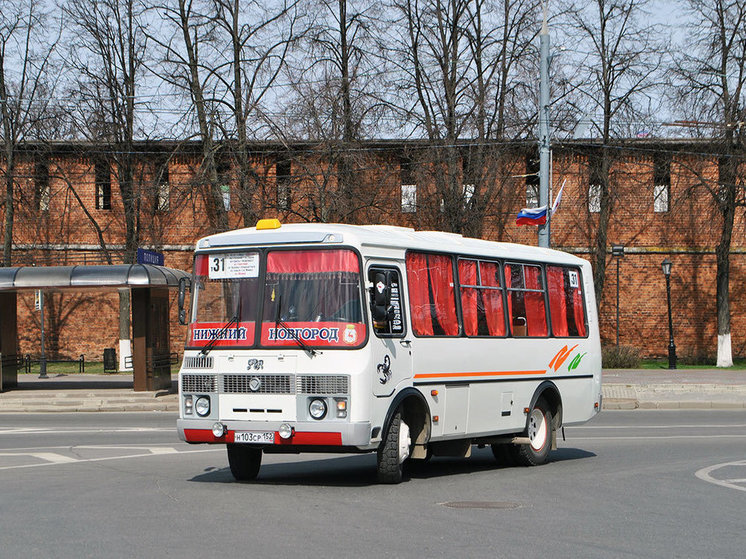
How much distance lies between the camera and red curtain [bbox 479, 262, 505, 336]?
14.6m

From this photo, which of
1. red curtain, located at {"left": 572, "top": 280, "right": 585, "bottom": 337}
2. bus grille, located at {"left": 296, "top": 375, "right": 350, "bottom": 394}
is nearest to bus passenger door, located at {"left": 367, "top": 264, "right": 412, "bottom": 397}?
bus grille, located at {"left": 296, "top": 375, "right": 350, "bottom": 394}

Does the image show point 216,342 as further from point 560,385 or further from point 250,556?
point 560,385

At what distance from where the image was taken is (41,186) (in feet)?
141

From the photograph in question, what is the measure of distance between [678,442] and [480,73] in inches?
950

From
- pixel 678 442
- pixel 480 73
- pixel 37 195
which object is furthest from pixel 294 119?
pixel 678 442

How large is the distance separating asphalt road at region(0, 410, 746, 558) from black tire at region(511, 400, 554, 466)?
0.91 ft

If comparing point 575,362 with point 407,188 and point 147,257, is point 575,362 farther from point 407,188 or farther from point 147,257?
point 407,188

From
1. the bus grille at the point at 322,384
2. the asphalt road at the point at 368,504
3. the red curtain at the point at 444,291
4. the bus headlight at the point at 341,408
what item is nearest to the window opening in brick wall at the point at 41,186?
the asphalt road at the point at 368,504

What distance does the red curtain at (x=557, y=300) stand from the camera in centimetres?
1623

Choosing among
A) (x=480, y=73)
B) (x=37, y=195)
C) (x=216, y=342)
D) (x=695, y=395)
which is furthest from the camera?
(x=37, y=195)

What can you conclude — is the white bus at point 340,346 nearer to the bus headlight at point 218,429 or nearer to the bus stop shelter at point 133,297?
the bus headlight at point 218,429

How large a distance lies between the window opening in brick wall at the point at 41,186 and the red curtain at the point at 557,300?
96.2 ft

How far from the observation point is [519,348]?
1512 centimetres

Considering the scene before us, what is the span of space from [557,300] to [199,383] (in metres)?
6.02
